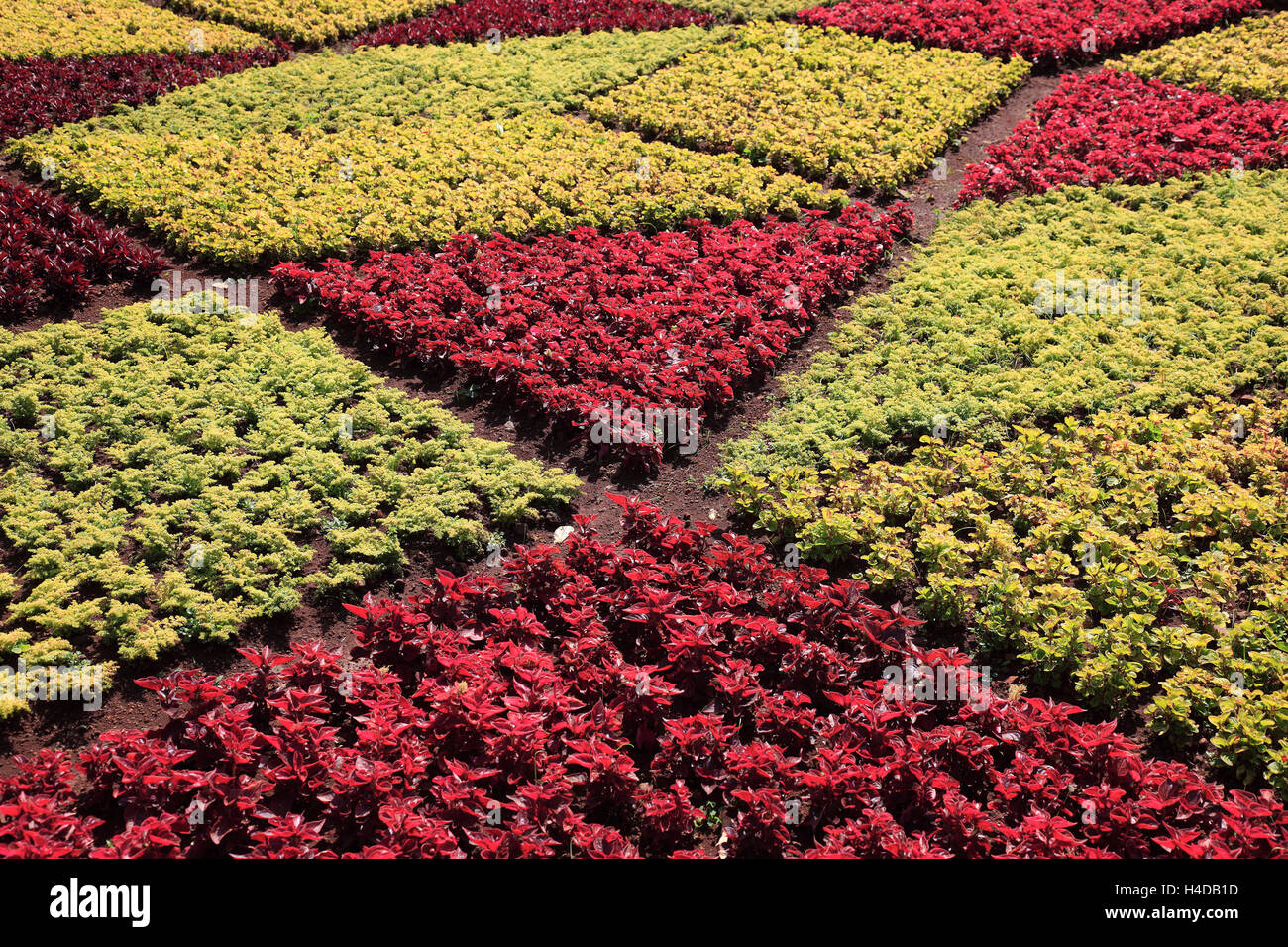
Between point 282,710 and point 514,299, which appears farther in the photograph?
point 514,299

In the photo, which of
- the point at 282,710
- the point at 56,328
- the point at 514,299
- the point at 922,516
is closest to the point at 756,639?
the point at 922,516

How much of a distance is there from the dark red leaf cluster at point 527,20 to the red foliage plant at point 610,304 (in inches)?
311

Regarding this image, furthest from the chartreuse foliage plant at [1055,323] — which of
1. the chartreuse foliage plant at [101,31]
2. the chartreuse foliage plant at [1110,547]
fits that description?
the chartreuse foliage plant at [101,31]

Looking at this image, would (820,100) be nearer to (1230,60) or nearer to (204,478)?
(1230,60)

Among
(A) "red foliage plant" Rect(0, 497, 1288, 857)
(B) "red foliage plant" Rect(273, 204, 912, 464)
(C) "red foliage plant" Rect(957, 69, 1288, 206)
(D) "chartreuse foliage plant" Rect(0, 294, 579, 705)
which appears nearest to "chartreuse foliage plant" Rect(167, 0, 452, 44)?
(B) "red foliage plant" Rect(273, 204, 912, 464)

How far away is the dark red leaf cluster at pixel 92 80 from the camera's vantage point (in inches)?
532

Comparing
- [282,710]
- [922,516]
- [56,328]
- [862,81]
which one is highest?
[862,81]

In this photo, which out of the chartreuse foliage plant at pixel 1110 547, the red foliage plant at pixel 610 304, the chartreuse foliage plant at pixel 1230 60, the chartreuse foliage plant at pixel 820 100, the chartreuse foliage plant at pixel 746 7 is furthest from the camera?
the chartreuse foliage plant at pixel 746 7

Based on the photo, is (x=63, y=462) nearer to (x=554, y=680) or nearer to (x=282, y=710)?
(x=282, y=710)

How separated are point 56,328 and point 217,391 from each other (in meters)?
2.07

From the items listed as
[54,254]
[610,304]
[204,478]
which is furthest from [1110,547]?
[54,254]

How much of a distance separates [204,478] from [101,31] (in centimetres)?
1239

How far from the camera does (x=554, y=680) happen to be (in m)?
6.09

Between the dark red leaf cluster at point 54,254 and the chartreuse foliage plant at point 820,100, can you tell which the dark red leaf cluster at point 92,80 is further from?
the chartreuse foliage plant at point 820,100
